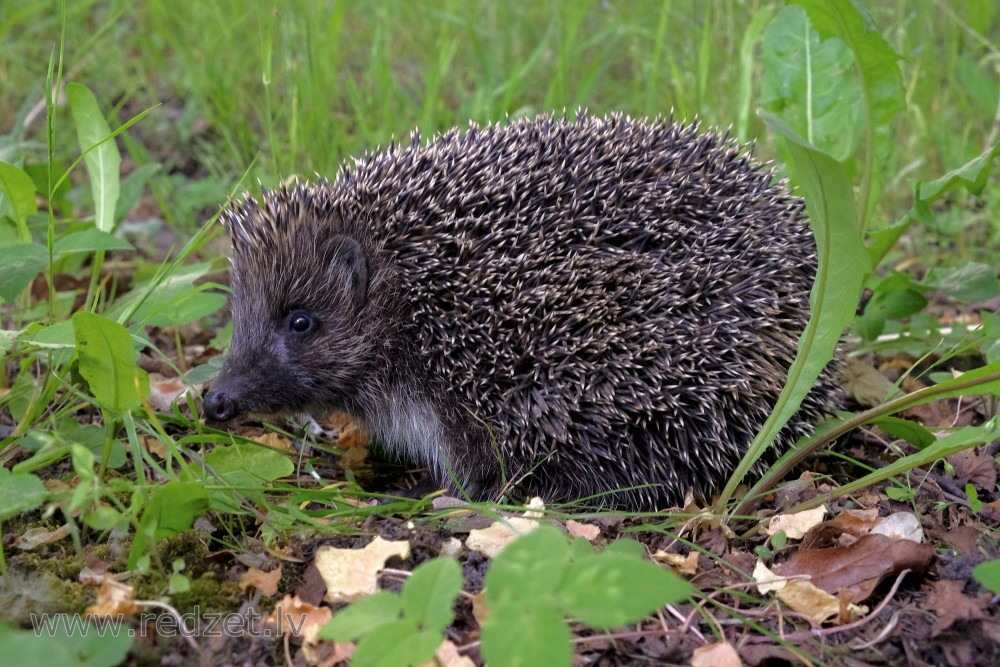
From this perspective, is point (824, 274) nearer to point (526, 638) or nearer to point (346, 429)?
point (526, 638)

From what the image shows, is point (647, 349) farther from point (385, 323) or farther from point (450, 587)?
point (450, 587)

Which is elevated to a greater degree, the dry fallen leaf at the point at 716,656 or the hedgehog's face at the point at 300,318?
the hedgehog's face at the point at 300,318

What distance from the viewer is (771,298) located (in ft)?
14.2

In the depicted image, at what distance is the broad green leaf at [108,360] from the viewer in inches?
135

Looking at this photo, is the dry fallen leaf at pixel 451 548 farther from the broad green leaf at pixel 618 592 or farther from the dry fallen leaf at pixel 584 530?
the broad green leaf at pixel 618 592

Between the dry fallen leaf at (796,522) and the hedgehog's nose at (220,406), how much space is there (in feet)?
8.06

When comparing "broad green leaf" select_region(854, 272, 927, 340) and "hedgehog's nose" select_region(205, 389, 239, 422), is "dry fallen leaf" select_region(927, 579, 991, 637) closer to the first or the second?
"broad green leaf" select_region(854, 272, 927, 340)

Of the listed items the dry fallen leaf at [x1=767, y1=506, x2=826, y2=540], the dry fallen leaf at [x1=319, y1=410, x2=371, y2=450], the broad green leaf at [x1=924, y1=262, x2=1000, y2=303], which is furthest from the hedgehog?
the broad green leaf at [x1=924, y1=262, x2=1000, y2=303]

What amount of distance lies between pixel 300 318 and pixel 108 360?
129 cm

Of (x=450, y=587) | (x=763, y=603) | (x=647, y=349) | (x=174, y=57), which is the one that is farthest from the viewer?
(x=174, y=57)

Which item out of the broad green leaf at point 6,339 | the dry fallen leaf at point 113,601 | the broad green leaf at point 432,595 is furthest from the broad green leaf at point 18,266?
the broad green leaf at point 432,595

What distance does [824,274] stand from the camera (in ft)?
12.5

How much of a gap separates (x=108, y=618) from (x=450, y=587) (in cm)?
125

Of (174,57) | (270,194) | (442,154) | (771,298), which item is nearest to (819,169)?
(771,298)
